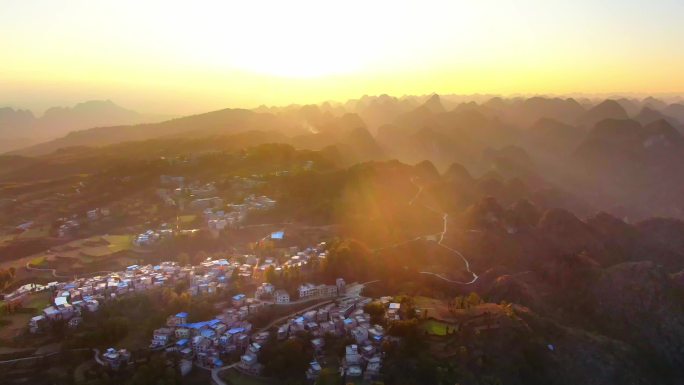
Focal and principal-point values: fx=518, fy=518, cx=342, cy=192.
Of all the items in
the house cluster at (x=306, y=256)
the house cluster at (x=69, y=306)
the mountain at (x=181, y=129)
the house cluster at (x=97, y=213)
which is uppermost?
the mountain at (x=181, y=129)

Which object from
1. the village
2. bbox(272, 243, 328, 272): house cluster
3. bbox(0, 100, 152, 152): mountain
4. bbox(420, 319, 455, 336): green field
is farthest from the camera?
bbox(0, 100, 152, 152): mountain

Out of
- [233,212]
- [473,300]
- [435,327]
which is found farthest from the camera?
[233,212]

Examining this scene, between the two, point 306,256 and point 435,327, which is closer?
point 435,327

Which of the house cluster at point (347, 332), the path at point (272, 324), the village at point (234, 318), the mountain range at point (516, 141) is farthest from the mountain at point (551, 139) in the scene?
the house cluster at point (347, 332)

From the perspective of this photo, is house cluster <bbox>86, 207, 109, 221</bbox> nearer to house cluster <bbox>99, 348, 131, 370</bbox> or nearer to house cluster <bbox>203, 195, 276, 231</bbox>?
house cluster <bbox>203, 195, 276, 231</bbox>

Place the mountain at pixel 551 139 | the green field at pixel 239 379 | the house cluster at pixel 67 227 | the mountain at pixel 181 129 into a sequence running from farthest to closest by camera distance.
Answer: the mountain at pixel 181 129 < the mountain at pixel 551 139 < the house cluster at pixel 67 227 < the green field at pixel 239 379

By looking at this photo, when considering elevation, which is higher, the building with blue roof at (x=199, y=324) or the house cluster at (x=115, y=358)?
the building with blue roof at (x=199, y=324)

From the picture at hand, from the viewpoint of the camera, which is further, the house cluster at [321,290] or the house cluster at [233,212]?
the house cluster at [233,212]

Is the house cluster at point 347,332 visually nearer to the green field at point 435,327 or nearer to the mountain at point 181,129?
the green field at point 435,327

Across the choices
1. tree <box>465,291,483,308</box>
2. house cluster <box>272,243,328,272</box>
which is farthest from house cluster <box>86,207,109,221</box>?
tree <box>465,291,483,308</box>

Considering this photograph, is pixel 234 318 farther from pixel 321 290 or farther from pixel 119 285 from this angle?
pixel 119 285

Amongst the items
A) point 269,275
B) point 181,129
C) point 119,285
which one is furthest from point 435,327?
point 181,129

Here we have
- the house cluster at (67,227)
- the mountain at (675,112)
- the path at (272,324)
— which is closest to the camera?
the path at (272,324)
